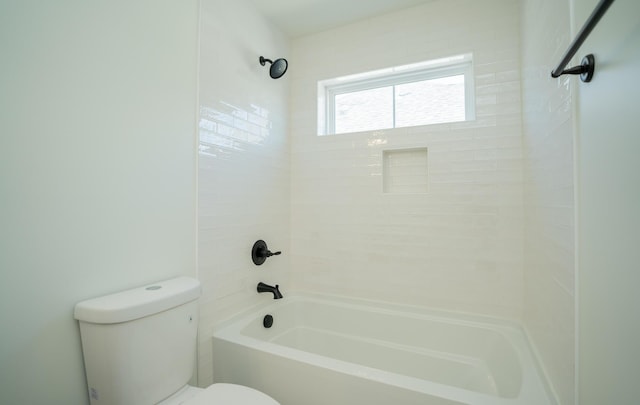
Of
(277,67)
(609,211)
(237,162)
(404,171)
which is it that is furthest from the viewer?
(404,171)

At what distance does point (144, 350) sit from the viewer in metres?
0.99

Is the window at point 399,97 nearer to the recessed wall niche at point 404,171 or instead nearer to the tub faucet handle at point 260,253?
the recessed wall niche at point 404,171

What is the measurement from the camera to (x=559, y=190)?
994 millimetres

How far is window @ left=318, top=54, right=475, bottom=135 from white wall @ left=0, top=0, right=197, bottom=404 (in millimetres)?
1279

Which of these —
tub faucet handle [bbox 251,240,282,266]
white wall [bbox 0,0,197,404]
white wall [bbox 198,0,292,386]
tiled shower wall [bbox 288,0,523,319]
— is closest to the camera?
white wall [bbox 0,0,197,404]

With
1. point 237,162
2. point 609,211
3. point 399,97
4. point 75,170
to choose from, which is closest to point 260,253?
point 237,162

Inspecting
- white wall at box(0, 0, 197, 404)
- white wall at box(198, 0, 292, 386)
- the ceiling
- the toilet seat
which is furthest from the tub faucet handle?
the ceiling

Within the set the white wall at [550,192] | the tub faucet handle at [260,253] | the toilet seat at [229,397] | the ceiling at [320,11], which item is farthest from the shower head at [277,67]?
the toilet seat at [229,397]

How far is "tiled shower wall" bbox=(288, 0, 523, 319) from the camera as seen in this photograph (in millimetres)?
1675

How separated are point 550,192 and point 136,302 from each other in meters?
1.62

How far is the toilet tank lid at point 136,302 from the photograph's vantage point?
3.02 ft

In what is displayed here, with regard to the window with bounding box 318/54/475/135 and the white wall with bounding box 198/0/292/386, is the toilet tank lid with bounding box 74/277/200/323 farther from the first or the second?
the window with bounding box 318/54/475/135

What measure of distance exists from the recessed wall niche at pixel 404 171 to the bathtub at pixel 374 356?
0.82 meters

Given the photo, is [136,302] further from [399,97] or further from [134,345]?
[399,97]
